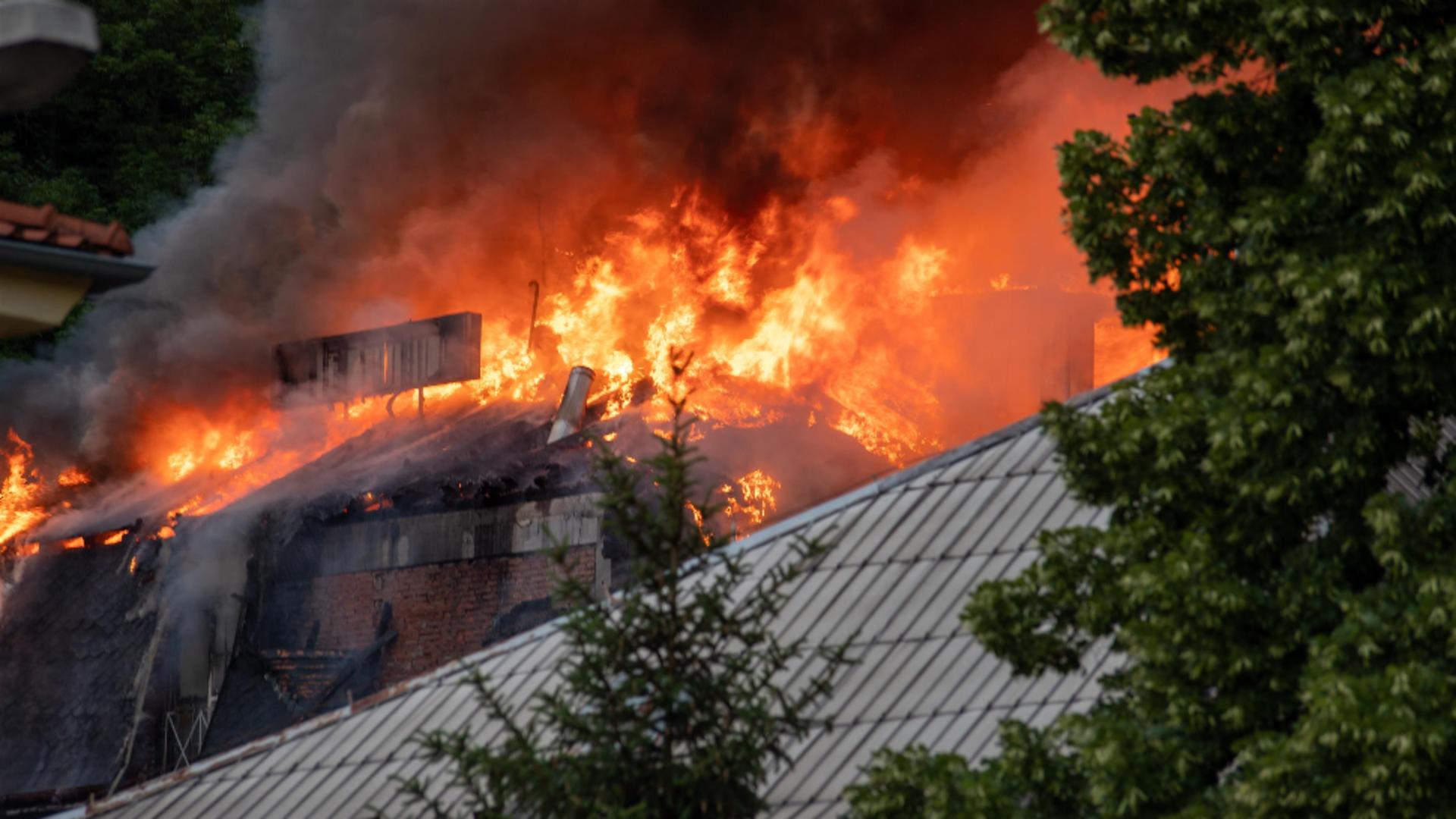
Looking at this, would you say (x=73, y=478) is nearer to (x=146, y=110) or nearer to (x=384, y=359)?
(x=384, y=359)

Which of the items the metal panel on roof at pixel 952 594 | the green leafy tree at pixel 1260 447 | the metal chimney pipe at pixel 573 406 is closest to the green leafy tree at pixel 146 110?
the metal chimney pipe at pixel 573 406

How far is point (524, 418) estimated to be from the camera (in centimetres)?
2805

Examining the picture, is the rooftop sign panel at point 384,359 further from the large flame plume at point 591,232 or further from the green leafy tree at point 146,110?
the green leafy tree at point 146,110

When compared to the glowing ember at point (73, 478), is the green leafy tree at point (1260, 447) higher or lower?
lower

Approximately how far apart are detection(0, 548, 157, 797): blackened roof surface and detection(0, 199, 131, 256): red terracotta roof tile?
16539 millimetres

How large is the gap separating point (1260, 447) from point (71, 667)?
22322 millimetres

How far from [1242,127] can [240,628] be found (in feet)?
63.7

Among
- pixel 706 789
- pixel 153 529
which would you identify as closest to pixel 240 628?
pixel 153 529

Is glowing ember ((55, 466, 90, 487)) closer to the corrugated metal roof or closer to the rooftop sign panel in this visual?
the rooftop sign panel

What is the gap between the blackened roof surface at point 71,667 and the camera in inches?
1008

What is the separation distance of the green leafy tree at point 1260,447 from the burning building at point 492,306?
658 inches

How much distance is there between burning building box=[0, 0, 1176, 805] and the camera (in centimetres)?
2628

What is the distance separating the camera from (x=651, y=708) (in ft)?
30.7

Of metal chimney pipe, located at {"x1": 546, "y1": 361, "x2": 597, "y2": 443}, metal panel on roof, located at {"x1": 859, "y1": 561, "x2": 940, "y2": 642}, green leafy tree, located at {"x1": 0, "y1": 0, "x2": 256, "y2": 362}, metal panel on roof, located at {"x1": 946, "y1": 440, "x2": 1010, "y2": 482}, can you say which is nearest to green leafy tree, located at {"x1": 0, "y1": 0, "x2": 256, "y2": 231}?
green leafy tree, located at {"x1": 0, "y1": 0, "x2": 256, "y2": 362}
